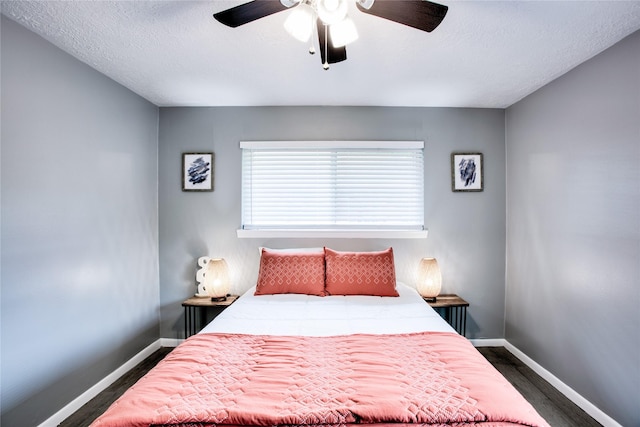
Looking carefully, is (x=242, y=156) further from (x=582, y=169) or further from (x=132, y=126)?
(x=582, y=169)

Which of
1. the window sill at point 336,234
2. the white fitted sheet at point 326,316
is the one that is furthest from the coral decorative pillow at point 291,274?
the window sill at point 336,234

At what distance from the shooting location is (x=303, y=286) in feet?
8.23

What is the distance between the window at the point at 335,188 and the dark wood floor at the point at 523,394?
1.43m

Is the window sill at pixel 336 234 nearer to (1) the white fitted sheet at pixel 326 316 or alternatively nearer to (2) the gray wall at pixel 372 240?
(2) the gray wall at pixel 372 240

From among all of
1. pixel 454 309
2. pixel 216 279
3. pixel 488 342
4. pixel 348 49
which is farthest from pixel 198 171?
pixel 488 342

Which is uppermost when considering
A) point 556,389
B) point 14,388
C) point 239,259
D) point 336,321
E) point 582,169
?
point 582,169

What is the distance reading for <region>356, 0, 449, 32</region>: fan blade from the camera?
4.02ft

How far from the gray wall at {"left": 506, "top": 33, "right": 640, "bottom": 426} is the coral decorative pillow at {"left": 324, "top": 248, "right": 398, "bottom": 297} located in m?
1.27

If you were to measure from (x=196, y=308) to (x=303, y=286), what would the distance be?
4.15ft

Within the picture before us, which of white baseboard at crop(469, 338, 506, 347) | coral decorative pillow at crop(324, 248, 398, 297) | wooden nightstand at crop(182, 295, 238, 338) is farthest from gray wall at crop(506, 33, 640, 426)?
wooden nightstand at crop(182, 295, 238, 338)

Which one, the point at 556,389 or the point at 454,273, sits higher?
the point at 454,273

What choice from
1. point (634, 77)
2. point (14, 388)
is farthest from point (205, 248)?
point (634, 77)

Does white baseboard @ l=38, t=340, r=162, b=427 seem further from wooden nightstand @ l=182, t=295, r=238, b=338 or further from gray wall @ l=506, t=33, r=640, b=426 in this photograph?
gray wall @ l=506, t=33, r=640, b=426

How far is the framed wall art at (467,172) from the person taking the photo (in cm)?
302
